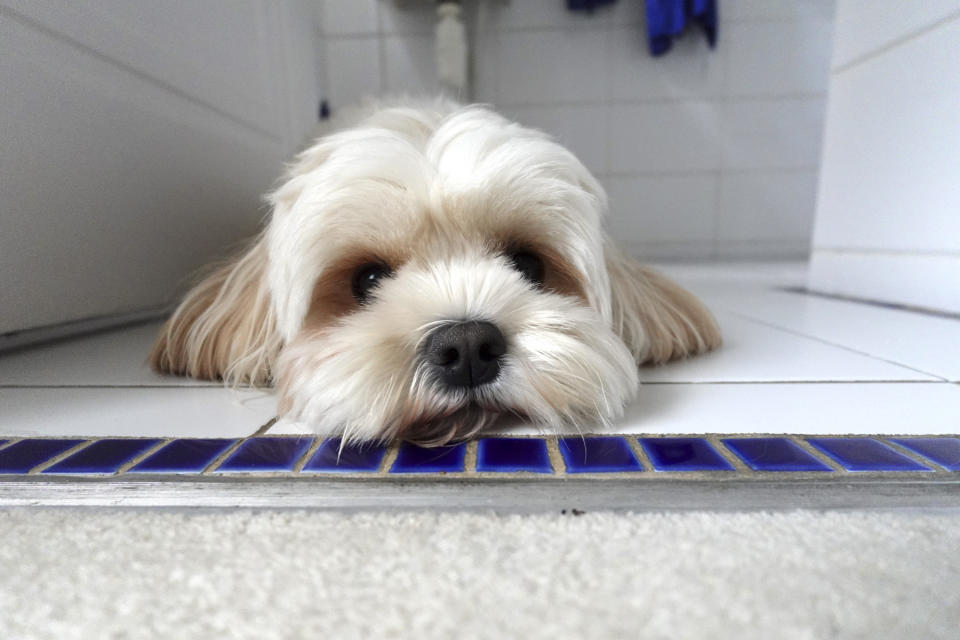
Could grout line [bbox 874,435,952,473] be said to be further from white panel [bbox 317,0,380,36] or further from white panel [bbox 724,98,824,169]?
white panel [bbox 317,0,380,36]

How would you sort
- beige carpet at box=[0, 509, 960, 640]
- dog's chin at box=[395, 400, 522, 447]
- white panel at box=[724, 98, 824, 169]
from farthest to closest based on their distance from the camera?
white panel at box=[724, 98, 824, 169], dog's chin at box=[395, 400, 522, 447], beige carpet at box=[0, 509, 960, 640]

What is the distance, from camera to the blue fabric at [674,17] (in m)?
2.64

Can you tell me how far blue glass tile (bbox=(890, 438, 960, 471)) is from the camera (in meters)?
0.52

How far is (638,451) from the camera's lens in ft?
1.83

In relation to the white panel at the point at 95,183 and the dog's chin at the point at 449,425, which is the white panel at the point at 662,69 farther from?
the dog's chin at the point at 449,425

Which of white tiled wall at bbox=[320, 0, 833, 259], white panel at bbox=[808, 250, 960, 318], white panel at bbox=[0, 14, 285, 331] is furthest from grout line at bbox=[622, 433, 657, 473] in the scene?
white tiled wall at bbox=[320, 0, 833, 259]

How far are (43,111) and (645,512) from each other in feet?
3.66

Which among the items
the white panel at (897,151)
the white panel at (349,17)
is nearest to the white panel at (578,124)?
the white panel at (349,17)

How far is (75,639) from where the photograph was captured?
0.32m

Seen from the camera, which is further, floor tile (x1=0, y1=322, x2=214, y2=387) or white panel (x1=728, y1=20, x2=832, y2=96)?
white panel (x1=728, y1=20, x2=832, y2=96)

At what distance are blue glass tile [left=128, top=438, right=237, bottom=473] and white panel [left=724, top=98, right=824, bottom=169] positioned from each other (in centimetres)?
303

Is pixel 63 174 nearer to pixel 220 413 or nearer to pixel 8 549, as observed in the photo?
pixel 220 413

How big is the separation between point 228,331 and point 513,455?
51 centimetres

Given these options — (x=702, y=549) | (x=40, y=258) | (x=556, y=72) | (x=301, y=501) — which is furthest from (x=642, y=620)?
(x=556, y=72)
